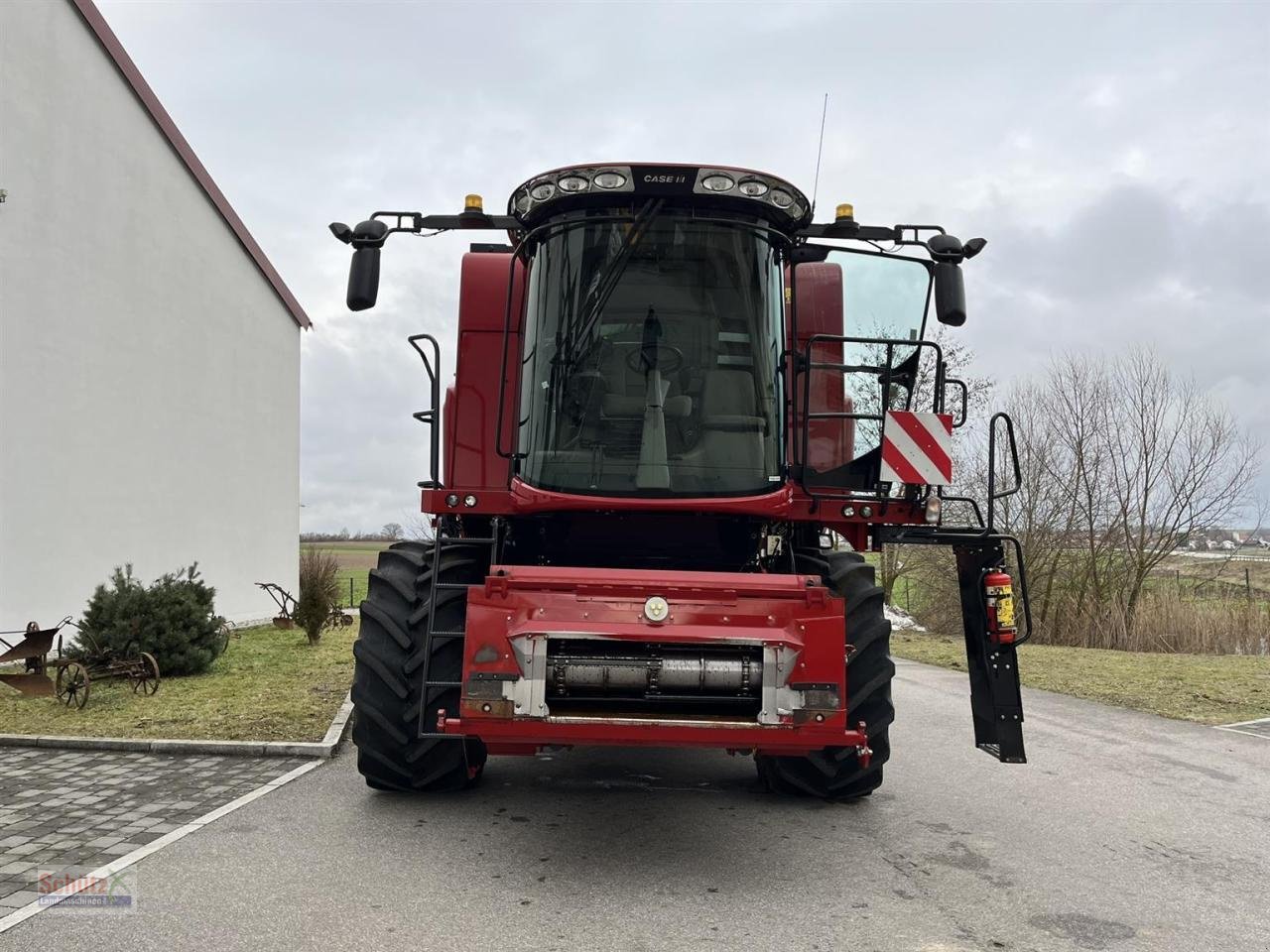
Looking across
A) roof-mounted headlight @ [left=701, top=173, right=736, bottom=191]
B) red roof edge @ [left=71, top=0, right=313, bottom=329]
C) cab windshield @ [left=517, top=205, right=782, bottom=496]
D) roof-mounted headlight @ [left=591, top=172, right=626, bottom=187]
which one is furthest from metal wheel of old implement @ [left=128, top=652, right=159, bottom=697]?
red roof edge @ [left=71, top=0, right=313, bottom=329]

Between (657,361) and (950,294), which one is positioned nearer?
(657,361)

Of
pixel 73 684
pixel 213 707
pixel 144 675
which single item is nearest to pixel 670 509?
pixel 213 707

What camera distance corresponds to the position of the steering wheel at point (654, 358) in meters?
4.89

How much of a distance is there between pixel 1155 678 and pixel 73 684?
1199 cm

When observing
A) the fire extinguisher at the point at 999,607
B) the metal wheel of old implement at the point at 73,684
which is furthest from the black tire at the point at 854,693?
the metal wheel of old implement at the point at 73,684

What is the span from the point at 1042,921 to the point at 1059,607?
1800 cm

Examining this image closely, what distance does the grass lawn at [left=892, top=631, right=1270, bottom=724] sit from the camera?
968cm

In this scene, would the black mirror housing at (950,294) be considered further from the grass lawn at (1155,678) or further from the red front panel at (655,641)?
the grass lawn at (1155,678)

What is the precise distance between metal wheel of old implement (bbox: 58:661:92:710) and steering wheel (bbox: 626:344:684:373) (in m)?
6.35

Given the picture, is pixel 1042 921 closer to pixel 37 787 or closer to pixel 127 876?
pixel 127 876

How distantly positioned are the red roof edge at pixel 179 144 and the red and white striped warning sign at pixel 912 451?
12801 mm

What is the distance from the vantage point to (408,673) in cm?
491

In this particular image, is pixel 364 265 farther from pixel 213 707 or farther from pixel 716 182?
pixel 213 707

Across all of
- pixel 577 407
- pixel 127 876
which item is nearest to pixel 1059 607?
pixel 577 407
